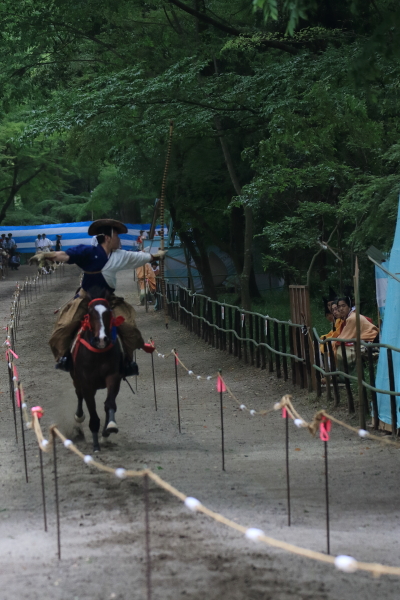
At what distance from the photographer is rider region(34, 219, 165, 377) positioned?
28.7 ft

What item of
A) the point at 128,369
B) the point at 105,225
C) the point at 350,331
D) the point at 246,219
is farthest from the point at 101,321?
the point at 246,219

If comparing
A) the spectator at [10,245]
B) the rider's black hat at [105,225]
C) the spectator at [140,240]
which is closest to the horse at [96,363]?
the rider's black hat at [105,225]

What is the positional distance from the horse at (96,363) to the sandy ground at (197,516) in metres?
0.39

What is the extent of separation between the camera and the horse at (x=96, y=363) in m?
8.34

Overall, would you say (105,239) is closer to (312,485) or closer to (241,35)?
(312,485)

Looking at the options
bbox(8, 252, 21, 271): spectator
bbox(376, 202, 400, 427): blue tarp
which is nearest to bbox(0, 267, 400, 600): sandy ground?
bbox(376, 202, 400, 427): blue tarp

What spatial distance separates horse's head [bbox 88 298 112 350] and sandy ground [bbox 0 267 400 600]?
1304 millimetres

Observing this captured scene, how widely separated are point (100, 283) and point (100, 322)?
0.80 m

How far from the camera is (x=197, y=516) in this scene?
240 inches

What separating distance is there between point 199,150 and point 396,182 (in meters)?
11.7

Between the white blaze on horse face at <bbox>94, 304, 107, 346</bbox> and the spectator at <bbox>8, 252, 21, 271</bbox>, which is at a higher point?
the white blaze on horse face at <bbox>94, 304, 107, 346</bbox>

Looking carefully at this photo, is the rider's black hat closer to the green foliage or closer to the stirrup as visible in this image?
the stirrup

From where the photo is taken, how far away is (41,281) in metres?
37.2

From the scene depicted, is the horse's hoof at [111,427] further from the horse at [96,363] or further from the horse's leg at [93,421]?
the horse's leg at [93,421]
